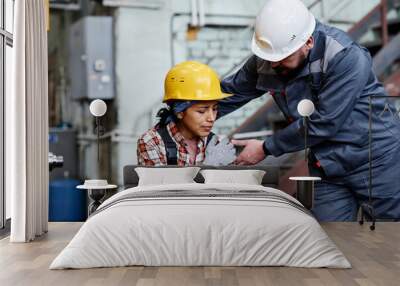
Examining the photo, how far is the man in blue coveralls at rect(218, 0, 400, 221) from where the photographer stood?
6.00 meters

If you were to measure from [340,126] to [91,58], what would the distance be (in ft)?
8.38

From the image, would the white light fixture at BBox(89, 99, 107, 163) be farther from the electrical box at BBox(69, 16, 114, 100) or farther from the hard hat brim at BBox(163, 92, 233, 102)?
the hard hat brim at BBox(163, 92, 233, 102)

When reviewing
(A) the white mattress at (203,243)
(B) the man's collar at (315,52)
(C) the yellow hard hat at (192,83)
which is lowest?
(A) the white mattress at (203,243)

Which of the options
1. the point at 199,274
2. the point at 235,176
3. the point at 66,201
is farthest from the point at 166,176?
the point at 199,274

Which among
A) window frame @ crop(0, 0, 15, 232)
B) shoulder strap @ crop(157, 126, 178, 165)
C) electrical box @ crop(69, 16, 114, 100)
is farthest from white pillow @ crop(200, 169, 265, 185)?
window frame @ crop(0, 0, 15, 232)

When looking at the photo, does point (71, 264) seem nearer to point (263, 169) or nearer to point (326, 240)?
point (326, 240)

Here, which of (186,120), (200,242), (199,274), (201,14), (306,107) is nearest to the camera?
(199,274)

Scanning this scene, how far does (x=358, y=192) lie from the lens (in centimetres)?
614

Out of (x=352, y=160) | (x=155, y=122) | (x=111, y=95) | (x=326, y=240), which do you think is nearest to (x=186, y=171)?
(x=155, y=122)

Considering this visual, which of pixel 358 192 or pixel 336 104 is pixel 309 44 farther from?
pixel 358 192

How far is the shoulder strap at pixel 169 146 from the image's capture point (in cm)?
628

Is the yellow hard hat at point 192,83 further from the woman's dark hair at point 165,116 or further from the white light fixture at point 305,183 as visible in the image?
the white light fixture at point 305,183

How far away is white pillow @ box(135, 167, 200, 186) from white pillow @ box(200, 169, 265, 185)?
0.56 feet

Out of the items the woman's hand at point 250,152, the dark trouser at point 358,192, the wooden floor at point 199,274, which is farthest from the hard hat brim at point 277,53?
the wooden floor at point 199,274
